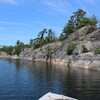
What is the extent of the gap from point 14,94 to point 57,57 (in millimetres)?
120996

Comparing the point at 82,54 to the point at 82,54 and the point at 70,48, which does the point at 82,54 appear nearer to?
the point at 82,54

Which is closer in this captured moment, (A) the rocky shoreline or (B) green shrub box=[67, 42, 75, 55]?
(A) the rocky shoreline

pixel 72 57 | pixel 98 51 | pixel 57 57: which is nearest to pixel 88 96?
pixel 98 51

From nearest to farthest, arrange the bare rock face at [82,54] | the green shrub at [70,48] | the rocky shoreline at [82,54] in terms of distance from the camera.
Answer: the rocky shoreline at [82,54] < the bare rock face at [82,54] < the green shrub at [70,48]

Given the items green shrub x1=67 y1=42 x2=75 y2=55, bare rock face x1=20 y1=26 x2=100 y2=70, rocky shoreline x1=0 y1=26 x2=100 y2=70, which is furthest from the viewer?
green shrub x1=67 y1=42 x2=75 y2=55

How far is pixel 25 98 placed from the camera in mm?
55000

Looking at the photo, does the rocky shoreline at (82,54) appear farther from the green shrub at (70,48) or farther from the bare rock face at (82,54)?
the green shrub at (70,48)

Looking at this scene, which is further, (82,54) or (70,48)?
(70,48)

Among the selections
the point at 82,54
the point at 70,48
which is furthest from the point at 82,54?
the point at 70,48

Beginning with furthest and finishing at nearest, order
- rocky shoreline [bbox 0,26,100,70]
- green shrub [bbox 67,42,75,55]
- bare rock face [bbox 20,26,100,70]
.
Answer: green shrub [bbox 67,42,75,55] < bare rock face [bbox 20,26,100,70] < rocky shoreline [bbox 0,26,100,70]

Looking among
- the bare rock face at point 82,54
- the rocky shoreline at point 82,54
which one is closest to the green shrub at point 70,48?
the rocky shoreline at point 82,54

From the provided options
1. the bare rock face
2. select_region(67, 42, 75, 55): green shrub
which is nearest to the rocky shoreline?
the bare rock face

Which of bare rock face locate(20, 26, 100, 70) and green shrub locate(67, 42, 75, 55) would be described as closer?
bare rock face locate(20, 26, 100, 70)

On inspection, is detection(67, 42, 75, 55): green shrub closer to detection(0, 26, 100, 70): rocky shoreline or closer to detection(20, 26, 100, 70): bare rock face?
detection(0, 26, 100, 70): rocky shoreline
